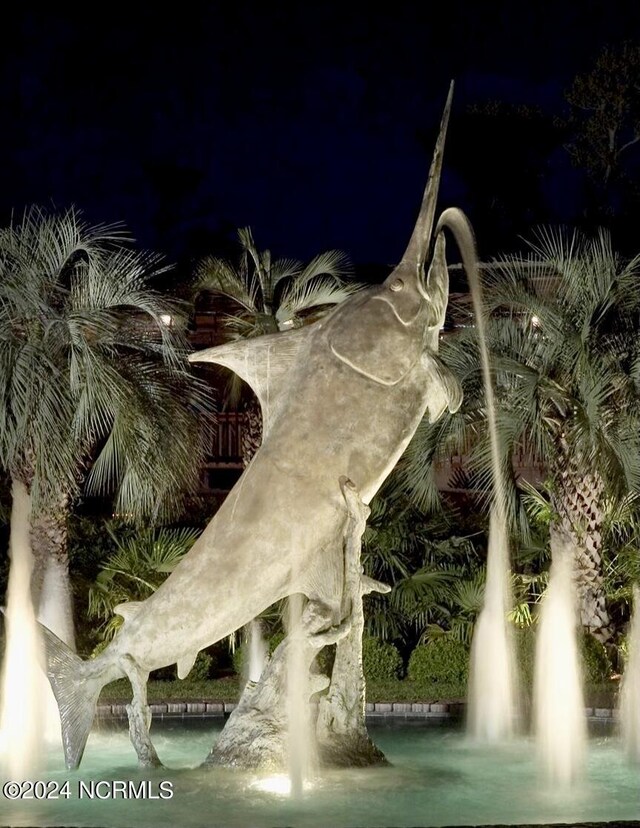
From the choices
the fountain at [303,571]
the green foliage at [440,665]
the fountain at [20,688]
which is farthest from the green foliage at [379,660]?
the fountain at [303,571]

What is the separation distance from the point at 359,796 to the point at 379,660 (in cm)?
675

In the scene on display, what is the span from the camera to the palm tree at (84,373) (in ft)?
43.8

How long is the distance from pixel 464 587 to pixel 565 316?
3.58m

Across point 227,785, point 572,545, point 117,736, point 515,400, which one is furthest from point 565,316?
point 227,785

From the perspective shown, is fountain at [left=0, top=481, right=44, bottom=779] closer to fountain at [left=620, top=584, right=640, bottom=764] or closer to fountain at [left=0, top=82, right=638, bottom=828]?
fountain at [left=0, top=82, right=638, bottom=828]

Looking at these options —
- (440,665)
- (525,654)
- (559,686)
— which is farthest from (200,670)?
(559,686)

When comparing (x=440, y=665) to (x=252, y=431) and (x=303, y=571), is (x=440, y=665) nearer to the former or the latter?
(x=252, y=431)

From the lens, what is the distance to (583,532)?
15039 millimetres

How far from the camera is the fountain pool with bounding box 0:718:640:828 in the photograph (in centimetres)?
767

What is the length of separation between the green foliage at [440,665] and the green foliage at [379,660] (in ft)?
0.67

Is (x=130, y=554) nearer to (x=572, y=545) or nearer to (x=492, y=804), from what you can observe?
(x=572, y=545)

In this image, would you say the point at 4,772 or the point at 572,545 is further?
the point at 572,545

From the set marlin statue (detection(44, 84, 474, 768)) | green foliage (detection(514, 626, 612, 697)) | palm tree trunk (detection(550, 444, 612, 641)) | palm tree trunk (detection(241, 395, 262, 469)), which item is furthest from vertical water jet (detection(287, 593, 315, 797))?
palm tree trunk (detection(241, 395, 262, 469))

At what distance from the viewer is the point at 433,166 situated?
812 centimetres
